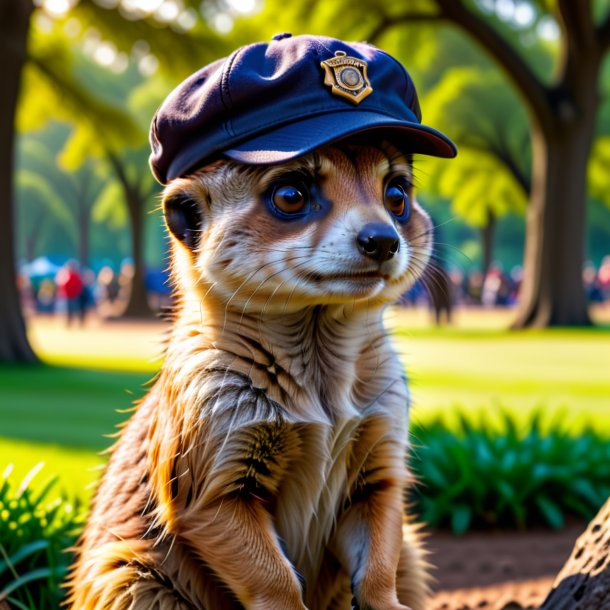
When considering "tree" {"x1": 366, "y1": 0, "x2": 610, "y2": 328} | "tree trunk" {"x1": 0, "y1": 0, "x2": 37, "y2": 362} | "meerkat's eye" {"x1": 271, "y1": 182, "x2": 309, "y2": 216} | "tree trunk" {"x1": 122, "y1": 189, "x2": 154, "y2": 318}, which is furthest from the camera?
"tree trunk" {"x1": 122, "y1": 189, "x2": 154, "y2": 318}

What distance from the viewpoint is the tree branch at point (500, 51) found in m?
15.7

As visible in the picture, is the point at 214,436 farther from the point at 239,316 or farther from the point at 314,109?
the point at 314,109

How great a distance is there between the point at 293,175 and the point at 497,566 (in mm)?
2626

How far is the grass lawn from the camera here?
5.37 meters

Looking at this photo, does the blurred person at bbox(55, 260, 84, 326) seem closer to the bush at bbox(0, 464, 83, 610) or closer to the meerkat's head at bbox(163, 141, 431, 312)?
the bush at bbox(0, 464, 83, 610)

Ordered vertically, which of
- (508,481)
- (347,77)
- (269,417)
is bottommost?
(508,481)

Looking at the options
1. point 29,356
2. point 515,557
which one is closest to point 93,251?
point 29,356

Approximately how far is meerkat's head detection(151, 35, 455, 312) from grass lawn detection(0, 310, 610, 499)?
0.47 metres

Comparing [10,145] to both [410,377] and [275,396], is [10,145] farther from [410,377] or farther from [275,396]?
[275,396]

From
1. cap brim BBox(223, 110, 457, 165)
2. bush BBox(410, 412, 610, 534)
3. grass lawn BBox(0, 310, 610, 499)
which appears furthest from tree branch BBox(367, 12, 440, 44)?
cap brim BBox(223, 110, 457, 165)

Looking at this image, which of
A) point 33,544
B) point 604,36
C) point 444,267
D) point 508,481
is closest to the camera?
point 33,544

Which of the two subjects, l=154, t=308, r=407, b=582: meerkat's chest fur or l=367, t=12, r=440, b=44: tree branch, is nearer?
l=154, t=308, r=407, b=582: meerkat's chest fur

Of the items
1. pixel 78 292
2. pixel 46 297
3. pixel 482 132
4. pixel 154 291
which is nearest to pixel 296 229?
pixel 78 292

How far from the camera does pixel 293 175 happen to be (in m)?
2.18
